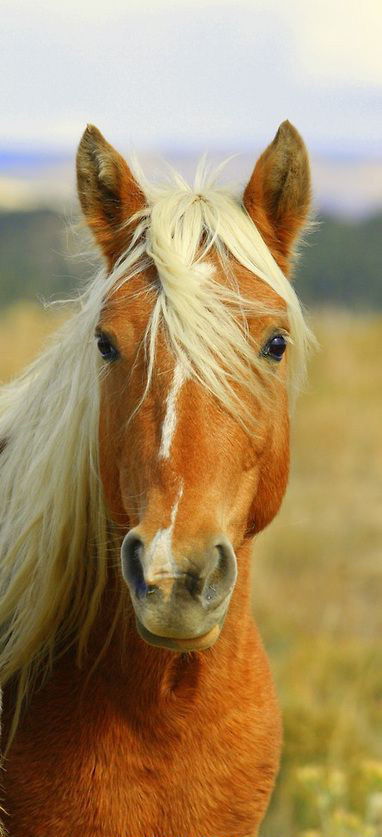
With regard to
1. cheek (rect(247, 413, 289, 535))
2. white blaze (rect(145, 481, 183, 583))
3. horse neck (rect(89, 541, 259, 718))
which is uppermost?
white blaze (rect(145, 481, 183, 583))

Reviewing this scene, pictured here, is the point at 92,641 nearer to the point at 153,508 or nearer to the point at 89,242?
the point at 153,508

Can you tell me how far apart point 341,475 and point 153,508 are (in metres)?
10.6

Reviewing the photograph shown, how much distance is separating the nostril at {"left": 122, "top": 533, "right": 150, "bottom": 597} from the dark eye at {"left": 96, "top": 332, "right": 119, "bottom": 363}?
602 millimetres

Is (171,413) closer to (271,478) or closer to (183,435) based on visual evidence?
(183,435)

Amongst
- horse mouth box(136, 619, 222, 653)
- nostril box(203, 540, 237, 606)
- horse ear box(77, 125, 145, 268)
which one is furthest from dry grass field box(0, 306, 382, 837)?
nostril box(203, 540, 237, 606)

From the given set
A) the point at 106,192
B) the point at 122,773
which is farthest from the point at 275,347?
the point at 122,773

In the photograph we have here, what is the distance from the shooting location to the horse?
254 cm

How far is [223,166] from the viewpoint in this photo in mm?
3109

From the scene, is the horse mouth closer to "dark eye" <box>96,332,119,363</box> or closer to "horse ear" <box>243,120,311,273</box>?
"dark eye" <box>96,332,119,363</box>

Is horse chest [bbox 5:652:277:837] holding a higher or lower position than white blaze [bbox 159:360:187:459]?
lower

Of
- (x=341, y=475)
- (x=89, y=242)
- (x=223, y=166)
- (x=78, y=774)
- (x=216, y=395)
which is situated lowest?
(x=341, y=475)

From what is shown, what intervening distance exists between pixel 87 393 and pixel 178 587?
94 centimetres

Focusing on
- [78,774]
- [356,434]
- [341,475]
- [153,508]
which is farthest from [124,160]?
[356,434]

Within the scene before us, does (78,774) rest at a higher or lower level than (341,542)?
higher
